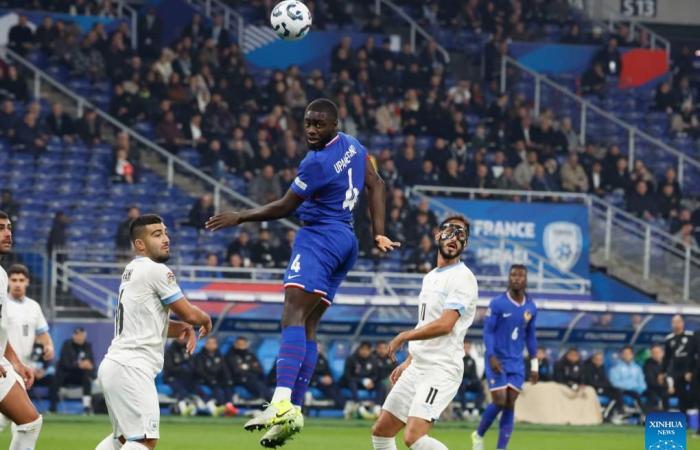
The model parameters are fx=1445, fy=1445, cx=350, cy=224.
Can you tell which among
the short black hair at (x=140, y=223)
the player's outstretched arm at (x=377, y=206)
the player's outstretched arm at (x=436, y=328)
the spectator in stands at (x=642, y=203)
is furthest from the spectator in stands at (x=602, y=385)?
the short black hair at (x=140, y=223)

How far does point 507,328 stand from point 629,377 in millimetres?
7870

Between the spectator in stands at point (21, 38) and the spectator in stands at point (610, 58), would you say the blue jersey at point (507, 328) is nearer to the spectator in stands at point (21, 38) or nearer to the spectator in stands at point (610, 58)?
the spectator in stands at point (21, 38)

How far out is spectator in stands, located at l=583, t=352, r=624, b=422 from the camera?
23969 mm

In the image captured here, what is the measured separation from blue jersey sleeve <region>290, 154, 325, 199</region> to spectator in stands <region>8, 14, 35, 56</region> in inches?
802

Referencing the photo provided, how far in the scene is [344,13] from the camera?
111 feet

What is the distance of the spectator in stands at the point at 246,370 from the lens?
22.8 meters

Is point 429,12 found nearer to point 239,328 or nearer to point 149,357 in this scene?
point 239,328

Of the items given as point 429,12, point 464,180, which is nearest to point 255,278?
point 464,180

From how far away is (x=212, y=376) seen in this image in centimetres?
2264

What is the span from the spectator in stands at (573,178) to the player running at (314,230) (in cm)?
2028

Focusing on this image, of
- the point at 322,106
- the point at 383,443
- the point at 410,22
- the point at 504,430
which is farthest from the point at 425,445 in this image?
the point at 410,22

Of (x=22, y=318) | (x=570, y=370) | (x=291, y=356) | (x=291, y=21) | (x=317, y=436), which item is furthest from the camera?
(x=570, y=370)

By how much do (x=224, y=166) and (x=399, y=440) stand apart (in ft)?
38.6

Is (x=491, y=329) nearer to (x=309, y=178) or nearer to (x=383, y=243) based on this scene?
(x=383, y=243)
